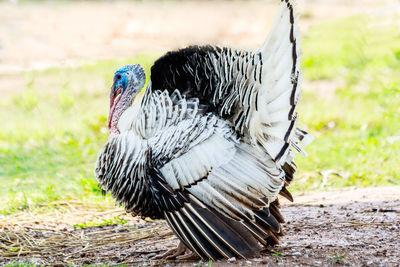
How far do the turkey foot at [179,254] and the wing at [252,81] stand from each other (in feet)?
3.08

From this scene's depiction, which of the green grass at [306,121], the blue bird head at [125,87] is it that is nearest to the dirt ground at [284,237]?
the green grass at [306,121]

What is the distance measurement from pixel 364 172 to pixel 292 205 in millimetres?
1545

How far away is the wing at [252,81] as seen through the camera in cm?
404

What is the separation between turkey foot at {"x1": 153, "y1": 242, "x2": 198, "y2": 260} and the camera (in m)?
4.38

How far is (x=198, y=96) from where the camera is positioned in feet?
14.5

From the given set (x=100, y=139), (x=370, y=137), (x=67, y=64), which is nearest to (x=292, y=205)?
(x=370, y=137)

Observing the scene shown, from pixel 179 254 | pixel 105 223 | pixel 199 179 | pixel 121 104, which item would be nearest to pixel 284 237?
pixel 179 254

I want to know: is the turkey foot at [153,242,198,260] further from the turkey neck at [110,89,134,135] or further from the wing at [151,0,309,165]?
the turkey neck at [110,89,134,135]

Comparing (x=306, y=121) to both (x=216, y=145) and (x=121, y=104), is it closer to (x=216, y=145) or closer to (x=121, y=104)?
(x=121, y=104)

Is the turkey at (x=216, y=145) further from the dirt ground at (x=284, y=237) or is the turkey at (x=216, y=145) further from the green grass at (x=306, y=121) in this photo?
the green grass at (x=306, y=121)

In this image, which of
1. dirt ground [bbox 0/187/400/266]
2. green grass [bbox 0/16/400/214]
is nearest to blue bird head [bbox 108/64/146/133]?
green grass [bbox 0/16/400/214]

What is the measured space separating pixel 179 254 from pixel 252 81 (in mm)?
1386

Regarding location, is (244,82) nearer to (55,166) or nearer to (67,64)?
(55,166)

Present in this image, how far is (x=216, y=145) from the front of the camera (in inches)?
165
